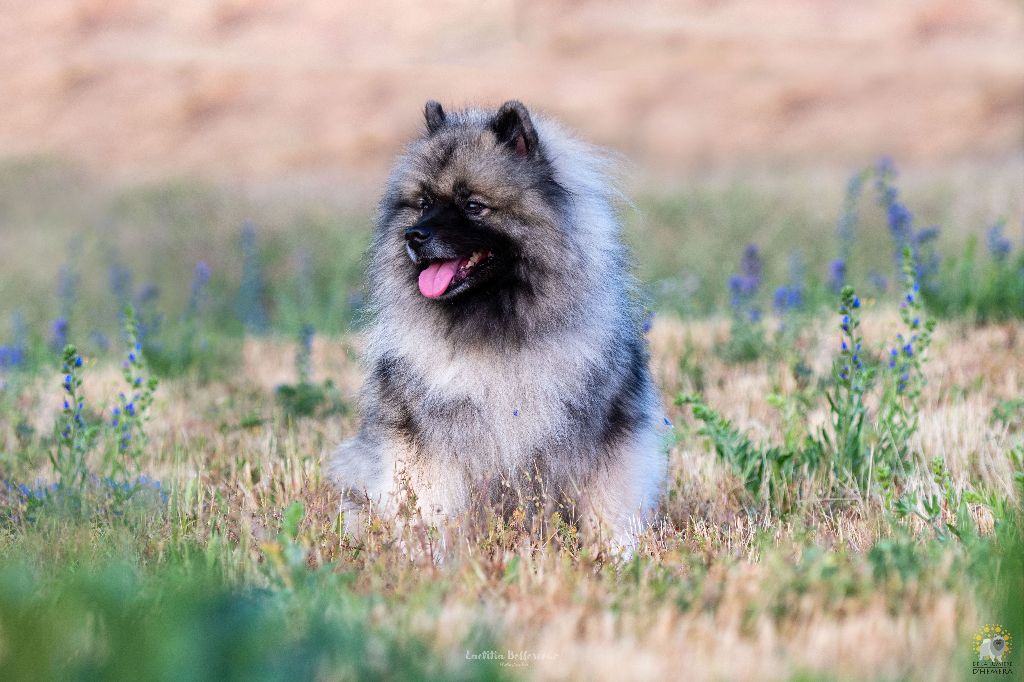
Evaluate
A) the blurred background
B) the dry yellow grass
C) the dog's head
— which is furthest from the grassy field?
the blurred background

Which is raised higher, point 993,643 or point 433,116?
point 433,116

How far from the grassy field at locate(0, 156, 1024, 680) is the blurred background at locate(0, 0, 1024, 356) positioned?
4.95 m

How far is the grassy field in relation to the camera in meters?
2.15

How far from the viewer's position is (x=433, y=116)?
4.04 m

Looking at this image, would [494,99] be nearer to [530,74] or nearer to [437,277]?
[530,74]

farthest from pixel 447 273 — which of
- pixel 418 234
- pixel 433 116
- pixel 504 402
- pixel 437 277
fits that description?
pixel 433 116

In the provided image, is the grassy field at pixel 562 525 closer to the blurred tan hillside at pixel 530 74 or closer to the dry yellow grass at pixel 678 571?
the dry yellow grass at pixel 678 571

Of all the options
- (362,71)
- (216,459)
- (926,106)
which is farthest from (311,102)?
(216,459)

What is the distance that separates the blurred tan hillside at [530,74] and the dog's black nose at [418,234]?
1640cm

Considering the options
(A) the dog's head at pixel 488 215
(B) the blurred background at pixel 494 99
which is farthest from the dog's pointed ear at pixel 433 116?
(B) the blurred background at pixel 494 99

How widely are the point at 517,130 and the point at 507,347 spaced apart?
2.83 feet

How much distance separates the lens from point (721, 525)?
380cm

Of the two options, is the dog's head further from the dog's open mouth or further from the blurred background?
the blurred background

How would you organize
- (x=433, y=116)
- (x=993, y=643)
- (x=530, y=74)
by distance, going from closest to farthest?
(x=993, y=643) → (x=433, y=116) → (x=530, y=74)
